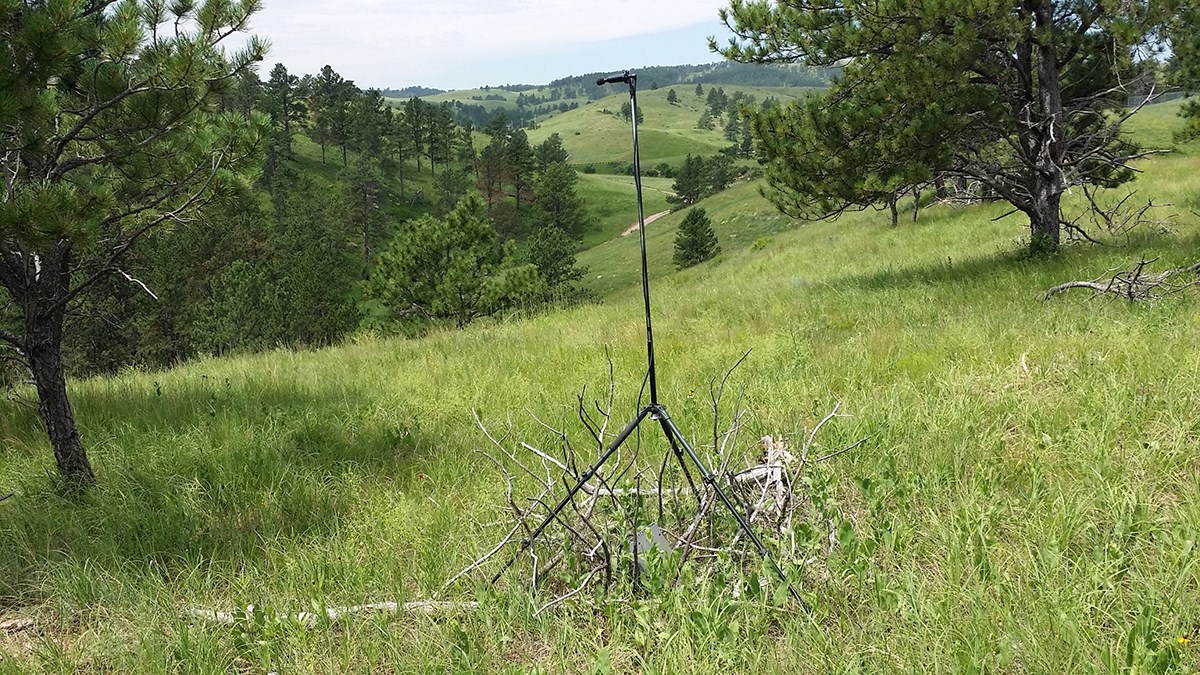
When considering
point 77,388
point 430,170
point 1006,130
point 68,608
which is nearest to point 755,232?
point 1006,130

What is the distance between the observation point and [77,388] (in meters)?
6.97

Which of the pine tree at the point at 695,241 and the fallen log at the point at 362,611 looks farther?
the pine tree at the point at 695,241

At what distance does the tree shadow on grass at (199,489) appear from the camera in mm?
3189

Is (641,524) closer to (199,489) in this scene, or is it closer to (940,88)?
(199,489)

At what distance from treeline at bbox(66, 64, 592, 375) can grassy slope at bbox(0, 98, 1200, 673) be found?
124 cm

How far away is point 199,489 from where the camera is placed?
3.82m

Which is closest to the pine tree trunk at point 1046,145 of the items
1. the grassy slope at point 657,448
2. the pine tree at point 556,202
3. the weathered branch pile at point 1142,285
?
the weathered branch pile at point 1142,285

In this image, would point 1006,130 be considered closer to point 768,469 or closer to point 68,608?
point 768,469

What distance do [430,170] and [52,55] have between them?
91701 millimetres

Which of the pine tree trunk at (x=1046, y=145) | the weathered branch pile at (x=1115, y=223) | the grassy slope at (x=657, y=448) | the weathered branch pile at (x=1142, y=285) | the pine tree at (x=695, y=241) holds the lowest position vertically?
Result: the pine tree at (x=695, y=241)

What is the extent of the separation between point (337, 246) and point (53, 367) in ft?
176

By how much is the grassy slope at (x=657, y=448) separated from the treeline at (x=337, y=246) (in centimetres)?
124

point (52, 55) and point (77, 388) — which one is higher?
point (52, 55)

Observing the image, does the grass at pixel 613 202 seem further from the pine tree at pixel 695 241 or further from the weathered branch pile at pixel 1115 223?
the weathered branch pile at pixel 1115 223
